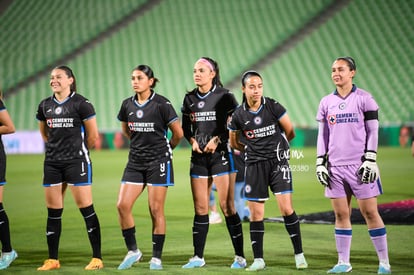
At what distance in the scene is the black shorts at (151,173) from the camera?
707 centimetres

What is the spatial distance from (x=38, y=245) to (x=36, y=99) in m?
25.6

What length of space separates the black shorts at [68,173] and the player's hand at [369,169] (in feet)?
9.05

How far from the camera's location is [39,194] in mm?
15250

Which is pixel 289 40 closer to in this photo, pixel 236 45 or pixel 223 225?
pixel 236 45

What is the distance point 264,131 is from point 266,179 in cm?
48

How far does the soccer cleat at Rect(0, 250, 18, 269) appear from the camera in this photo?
7.19 metres

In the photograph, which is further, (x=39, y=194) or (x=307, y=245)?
(x=39, y=194)

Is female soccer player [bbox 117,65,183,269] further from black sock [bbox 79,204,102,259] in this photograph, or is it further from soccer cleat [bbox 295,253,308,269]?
soccer cleat [bbox 295,253,308,269]

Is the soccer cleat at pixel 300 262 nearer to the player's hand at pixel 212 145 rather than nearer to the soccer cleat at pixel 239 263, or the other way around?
the soccer cleat at pixel 239 263

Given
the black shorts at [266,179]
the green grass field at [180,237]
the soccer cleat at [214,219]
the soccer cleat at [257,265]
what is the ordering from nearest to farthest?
1. the soccer cleat at [257,265]
2. the black shorts at [266,179]
3. the green grass field at [180,237]
4. the soccer cleat at [214,219]

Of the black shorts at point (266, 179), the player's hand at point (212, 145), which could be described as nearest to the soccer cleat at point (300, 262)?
the black shorts at point (266, 179)

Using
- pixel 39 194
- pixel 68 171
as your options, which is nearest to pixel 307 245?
pixel 68 171

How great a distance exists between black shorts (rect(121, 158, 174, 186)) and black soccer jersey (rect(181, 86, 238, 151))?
451mm

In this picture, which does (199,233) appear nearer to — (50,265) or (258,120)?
(258,120)
